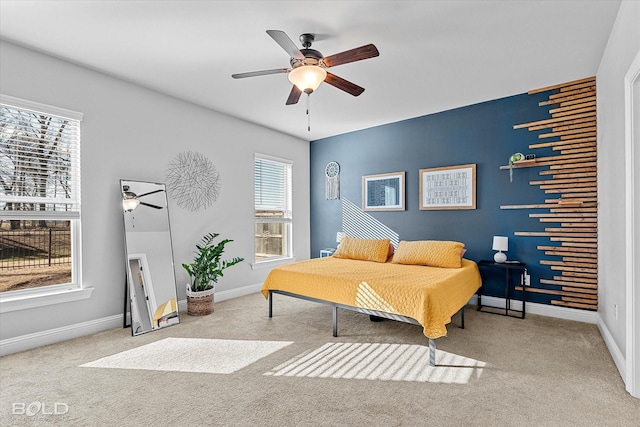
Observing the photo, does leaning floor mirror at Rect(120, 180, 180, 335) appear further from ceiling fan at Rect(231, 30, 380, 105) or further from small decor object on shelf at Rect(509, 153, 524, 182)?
small decor object on shelf at Rect(509, 153, 524, 182)

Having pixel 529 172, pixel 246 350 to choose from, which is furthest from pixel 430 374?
pixel 529 172

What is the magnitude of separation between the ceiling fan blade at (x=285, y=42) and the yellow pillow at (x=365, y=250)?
2.77m

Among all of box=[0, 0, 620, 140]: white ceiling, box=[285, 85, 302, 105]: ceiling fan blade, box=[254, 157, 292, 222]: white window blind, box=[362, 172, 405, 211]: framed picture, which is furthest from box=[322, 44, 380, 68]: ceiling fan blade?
box=[254, 157, 292, 222]: white window blind

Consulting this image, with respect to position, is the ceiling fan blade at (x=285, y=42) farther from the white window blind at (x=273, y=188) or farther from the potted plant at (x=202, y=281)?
the white window blind at (x=273, y=188)

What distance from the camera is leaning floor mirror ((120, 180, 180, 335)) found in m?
3.52

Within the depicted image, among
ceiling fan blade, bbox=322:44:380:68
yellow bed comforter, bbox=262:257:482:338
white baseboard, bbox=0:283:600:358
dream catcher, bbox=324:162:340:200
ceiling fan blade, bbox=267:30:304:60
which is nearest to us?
ceiling fan blade, bbox=267:30:304:60

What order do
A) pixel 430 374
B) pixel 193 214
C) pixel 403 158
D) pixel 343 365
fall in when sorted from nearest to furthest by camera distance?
pixel 430 374 < pixel 343 365 < pixel 193 214 < pixel 403 158

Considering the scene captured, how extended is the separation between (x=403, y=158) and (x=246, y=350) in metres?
3.57

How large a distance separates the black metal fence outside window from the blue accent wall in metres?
3.97

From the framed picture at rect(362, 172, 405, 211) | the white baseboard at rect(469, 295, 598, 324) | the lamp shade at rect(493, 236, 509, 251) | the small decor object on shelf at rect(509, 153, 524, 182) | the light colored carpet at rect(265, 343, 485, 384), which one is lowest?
the light colored carpet at rect(265, 343, 485, 384)

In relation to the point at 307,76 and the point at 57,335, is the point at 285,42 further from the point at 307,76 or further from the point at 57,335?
the point at 57,335

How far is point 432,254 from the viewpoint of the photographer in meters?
3.96

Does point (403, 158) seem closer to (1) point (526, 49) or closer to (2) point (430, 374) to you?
(1) point (526, 49)

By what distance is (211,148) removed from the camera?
459 cm
